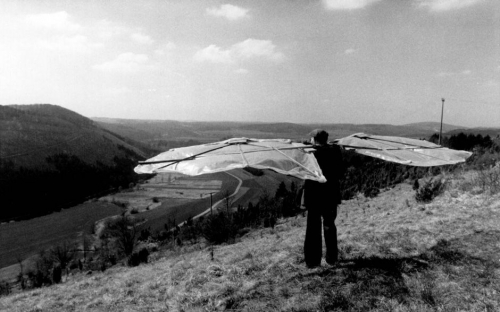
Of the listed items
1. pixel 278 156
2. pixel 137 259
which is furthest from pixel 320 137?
pixel 137 259

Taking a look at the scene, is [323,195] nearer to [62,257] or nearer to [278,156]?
[278,156]

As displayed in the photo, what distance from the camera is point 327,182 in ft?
19.3

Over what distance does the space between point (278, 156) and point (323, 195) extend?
49.3 inches

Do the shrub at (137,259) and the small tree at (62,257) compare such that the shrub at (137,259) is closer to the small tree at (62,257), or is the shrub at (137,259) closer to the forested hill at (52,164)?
the small tree at (62,257)

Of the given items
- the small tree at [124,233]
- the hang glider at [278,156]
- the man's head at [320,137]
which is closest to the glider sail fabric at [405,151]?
the hang glider at [278,156]

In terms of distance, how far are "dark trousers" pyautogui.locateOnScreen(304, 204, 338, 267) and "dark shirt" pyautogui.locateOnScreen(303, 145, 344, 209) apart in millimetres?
134

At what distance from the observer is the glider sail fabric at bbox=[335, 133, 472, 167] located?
6.11m

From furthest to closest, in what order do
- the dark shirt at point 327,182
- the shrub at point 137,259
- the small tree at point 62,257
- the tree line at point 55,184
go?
the tree line at point 55,184 < the small tree at point 62,257 < the shrub at point 137,259 < the dark shirt at point 327,182

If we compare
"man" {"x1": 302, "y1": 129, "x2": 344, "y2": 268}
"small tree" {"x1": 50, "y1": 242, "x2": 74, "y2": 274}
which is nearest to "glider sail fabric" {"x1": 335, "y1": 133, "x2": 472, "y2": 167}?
"man" {"x1": 302, "y1": 129, "x2": 344, "y2": 268}

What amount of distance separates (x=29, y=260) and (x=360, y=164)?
67.1 meters

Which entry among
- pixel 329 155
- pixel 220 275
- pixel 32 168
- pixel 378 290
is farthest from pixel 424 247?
pixel 32 168

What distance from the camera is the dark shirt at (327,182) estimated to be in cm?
584

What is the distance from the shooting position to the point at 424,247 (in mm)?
6855

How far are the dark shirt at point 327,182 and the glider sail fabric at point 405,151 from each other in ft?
2.86
